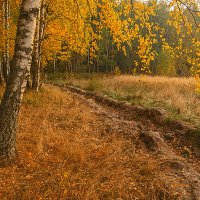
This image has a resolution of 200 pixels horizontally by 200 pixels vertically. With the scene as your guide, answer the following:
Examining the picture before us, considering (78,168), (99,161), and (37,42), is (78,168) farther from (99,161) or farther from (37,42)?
(37,42)

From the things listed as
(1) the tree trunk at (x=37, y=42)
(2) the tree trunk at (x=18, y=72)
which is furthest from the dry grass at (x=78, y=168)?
(1) the tree trunk at (x=37, y=42)

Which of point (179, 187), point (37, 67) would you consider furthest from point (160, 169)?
point (37, 67)

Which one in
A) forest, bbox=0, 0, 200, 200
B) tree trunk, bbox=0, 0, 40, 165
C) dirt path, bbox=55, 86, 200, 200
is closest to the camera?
forest, bbox=0, 0, 200, 200

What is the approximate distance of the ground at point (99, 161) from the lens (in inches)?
150

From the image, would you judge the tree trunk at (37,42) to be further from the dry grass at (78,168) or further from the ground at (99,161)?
the dry grass at (78,168)

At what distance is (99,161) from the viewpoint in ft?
15.5

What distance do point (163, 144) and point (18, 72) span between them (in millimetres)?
3792

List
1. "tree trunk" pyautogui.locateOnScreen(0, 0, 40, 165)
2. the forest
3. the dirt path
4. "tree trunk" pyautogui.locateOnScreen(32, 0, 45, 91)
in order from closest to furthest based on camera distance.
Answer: the forest < "tree trunk" pyautogui.locateOnScreen(0, 0, 40, 165) < the dirt path < "tree trunk" pyautogui.locateOnScreen(32, 0, 45, 91)

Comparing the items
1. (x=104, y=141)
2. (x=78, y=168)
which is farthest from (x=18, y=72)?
(x=104, y=141)

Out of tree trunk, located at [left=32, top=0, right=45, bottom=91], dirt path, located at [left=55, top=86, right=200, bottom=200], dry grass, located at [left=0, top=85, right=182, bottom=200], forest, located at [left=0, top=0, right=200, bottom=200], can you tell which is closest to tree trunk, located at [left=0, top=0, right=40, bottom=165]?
forest, located at [left=0, top=0, right=200, bottom=200]

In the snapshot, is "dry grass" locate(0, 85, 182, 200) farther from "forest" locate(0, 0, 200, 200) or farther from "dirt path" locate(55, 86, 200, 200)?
"dirt path" locate(55, 86, 200, 200)

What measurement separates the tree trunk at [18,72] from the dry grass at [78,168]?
0.63 meters

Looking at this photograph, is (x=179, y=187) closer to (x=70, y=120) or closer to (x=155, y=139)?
(x=155, y=139)

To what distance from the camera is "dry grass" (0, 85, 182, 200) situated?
3.74m
